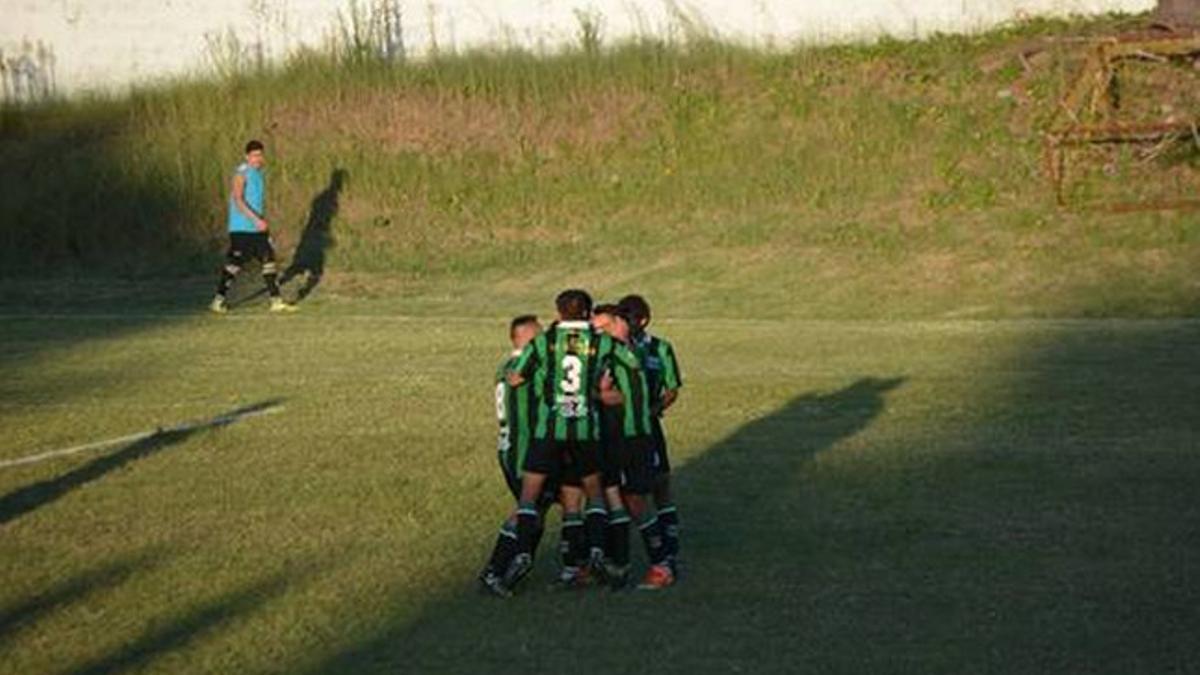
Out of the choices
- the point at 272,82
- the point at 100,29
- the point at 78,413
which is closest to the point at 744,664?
the point at 78,413

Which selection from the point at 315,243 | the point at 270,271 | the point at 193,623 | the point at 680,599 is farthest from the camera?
the point at 315,243

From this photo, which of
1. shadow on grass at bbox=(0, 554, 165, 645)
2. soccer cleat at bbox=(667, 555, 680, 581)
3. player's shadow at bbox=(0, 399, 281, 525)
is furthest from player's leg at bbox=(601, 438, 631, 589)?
player's shadow at bbox=(0, 399, 281, 525)

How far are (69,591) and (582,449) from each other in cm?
267

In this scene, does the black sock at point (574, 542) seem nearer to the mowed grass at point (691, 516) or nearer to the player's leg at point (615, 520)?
the player's leg at point (615, 520)

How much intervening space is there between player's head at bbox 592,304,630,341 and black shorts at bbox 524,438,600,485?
23.0 inches

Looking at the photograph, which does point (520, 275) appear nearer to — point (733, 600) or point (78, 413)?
point (78, 413)

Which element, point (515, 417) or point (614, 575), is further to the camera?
point (515, 417)

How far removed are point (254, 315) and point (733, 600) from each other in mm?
17109

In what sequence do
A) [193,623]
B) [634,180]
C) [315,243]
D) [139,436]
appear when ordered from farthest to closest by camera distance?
[634,180] → [315,243] → [139,436] → [193,623]

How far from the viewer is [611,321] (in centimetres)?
1225

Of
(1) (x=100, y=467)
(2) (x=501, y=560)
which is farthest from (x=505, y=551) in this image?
(1) (x=100, y=467)

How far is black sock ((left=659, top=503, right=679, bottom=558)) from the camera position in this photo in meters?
12.3

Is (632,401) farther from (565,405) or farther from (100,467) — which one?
(100,467)

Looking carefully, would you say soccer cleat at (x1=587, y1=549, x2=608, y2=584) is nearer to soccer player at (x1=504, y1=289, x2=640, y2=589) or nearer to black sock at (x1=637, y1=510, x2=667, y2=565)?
soccer player at (x1=504, y1=289, x2=640, y2=589)
